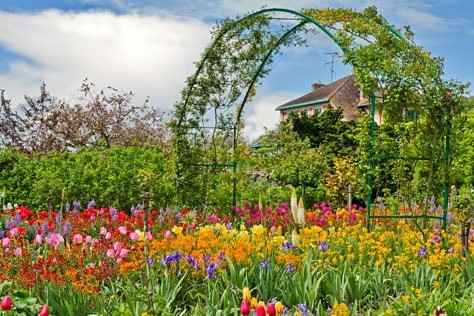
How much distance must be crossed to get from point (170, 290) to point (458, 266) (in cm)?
256

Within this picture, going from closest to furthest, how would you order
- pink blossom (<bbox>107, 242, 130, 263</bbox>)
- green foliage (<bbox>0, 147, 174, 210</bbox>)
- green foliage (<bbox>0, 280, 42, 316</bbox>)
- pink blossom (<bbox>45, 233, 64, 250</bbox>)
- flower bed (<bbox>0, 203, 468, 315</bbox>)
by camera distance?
green foliage (<bbox>0, 280, 42, 316</bbox>) → flower bed (<bbox>0, 203, 468, 315</bbox>) → pink blossom (<bbox>107, 242, 130, 263</bbox>) → pink blossom (<bbox>45, 233, 64, 250</bbox>) → green foliage (<bbox>0, 147, 174, 210</bbox>)

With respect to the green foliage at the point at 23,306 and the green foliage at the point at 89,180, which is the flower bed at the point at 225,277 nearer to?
the green foliage at the point at 23,306

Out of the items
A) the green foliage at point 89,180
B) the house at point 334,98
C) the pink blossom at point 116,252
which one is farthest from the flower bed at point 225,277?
the house at point 334,98

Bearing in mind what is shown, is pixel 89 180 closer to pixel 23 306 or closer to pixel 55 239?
pixel 55 239

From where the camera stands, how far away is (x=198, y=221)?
344 inches

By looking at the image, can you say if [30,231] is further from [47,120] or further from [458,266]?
[47,120]

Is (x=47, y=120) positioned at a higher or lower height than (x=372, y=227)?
higher

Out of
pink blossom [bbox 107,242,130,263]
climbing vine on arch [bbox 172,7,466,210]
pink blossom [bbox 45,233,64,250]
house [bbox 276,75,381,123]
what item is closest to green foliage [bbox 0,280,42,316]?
pink blossom [bbox 107,242,130,263]

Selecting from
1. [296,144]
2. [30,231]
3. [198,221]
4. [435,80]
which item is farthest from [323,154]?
[30,231]

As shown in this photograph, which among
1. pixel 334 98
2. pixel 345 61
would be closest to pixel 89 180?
pixel 345 61

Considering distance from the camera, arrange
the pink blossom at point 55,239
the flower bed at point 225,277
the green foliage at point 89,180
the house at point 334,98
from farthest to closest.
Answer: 1. the house at point 334,98
2. the green foliage at point 89,180
3. the pink blossom at point 55,239
4. the flower bed at point 225,277

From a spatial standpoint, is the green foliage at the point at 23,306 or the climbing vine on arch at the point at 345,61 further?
the climbing vine on arch at the point at 345,61

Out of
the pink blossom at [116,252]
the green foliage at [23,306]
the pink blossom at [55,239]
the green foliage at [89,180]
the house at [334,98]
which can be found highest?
the house at [334,98]

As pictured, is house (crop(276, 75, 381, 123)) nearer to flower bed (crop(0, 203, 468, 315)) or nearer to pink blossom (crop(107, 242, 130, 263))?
flower bed (crop(0, 203, 468, 315))
